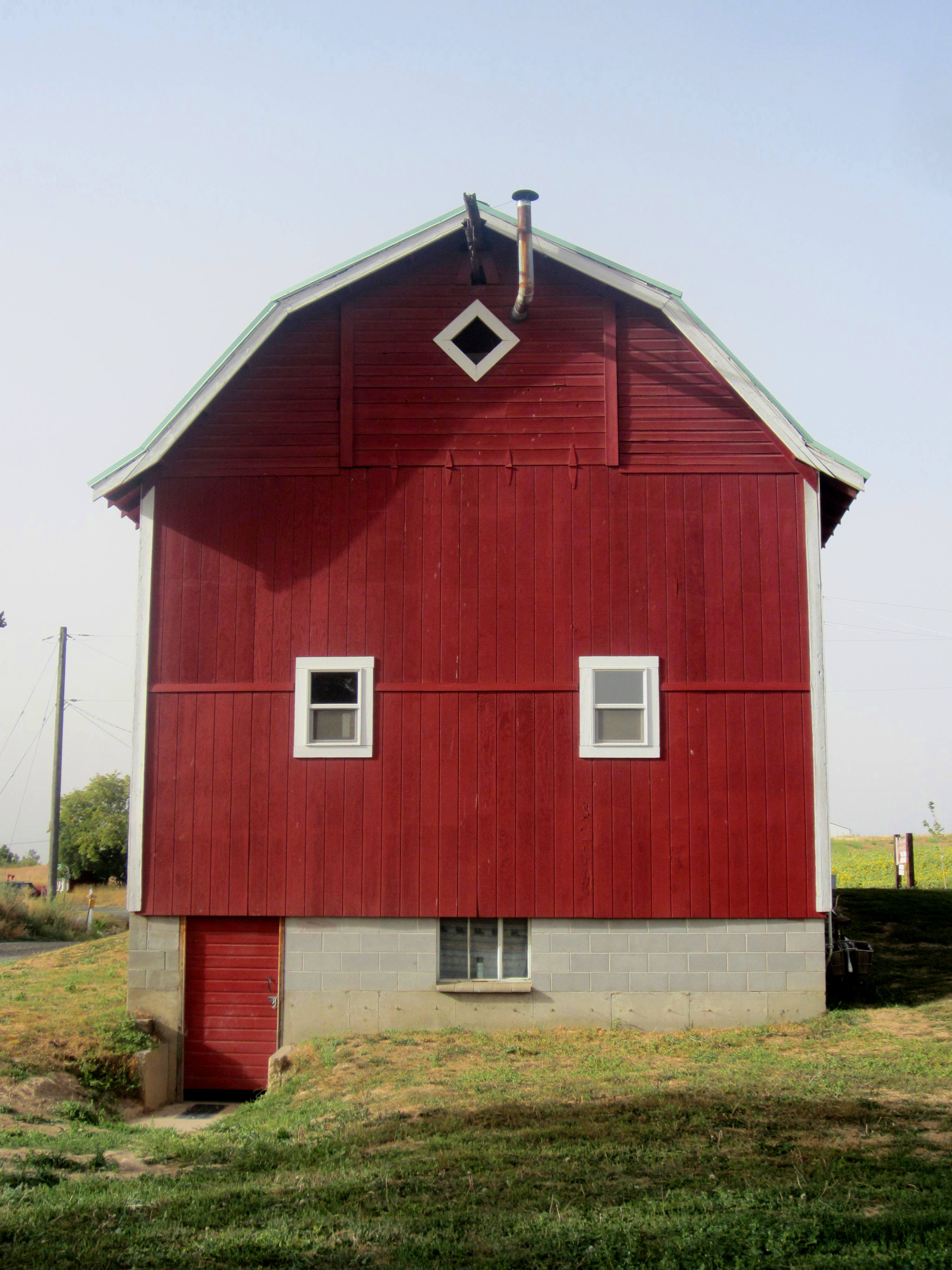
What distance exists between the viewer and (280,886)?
1427cm

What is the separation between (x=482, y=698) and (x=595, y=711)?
143cm

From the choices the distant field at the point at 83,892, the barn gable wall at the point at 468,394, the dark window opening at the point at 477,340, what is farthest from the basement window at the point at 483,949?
the distant field at the point at 83,892

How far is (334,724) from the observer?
14602 mm

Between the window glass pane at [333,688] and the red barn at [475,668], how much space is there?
0.04 meters

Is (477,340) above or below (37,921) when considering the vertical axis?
above

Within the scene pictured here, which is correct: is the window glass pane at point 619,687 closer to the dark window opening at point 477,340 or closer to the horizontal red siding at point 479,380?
the horizontal red siding at point 479,380

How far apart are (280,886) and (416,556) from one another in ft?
14.8

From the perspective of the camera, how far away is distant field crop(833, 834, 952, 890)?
1363 inches

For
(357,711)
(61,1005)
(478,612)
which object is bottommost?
(61,1005)

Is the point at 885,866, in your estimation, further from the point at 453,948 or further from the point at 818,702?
the point at 453,948

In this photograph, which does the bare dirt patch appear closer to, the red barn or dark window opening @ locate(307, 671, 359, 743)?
the red barn

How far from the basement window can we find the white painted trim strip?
369cm

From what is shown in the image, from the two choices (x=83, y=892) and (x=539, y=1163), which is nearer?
(x=539, y=1163)

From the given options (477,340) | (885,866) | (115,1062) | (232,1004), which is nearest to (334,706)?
(232,1004)
